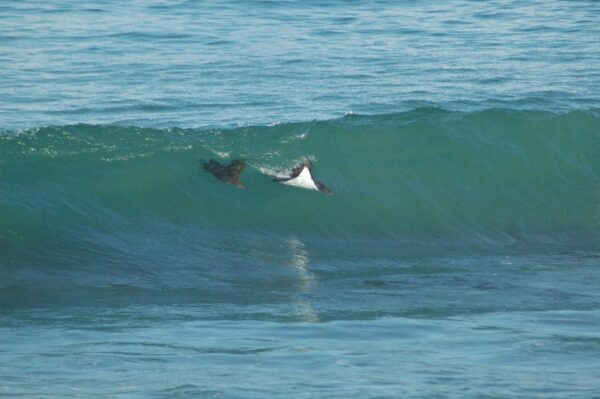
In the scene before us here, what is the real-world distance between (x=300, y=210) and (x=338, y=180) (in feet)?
3.46

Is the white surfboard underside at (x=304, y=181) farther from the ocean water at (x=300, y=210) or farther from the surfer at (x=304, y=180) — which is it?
the ocean water at (x=300, y=210)

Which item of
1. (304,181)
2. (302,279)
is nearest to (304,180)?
(304,181)

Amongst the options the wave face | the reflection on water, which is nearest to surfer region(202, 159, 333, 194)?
the wave face

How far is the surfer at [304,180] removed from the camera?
12.5m

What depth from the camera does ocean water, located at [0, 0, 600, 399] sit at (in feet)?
24.8

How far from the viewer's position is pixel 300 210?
12.1 m

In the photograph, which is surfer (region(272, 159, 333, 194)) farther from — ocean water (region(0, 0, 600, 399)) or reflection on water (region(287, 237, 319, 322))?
reflection on water (region(287, 237, 319, 322))

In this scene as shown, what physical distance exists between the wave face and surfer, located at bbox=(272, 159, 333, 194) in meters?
0.12

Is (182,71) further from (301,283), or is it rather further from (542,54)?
(301,283)

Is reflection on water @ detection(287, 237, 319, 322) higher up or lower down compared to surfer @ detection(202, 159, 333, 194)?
lower down

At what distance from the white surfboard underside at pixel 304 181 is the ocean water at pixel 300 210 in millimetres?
148

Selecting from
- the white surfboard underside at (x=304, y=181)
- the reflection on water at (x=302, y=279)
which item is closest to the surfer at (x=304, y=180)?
the white surfboard underside at (x=304, y=181)

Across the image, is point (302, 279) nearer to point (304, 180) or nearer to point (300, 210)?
point (300, 210)

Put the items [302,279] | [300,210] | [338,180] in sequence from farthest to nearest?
[338,180] → [300,210] → [302,279]
